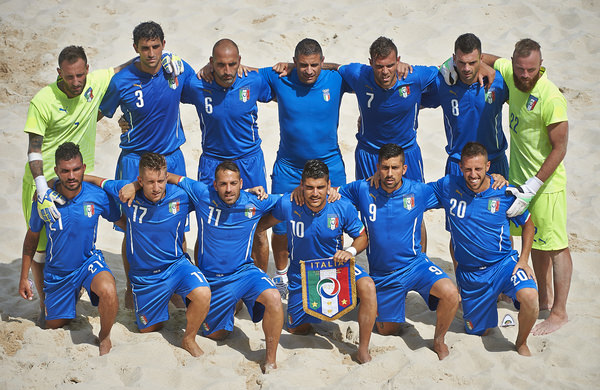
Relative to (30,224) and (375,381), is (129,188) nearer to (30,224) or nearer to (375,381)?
(30,224)

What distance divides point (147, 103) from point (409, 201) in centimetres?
255

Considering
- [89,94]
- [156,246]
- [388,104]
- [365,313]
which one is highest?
[388,104]

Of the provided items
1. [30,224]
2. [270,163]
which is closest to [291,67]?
[270,163]

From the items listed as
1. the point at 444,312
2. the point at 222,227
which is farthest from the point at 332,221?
the point at 444,312

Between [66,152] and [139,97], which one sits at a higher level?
[139,97]

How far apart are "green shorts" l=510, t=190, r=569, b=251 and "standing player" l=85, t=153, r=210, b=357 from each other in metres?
3.02

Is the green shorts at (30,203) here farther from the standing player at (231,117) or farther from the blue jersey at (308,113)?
the blue jersey at (308,113)

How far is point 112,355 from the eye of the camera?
6.35 meters

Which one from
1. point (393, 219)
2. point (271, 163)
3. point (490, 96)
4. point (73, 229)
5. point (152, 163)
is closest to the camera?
point (152, 163)

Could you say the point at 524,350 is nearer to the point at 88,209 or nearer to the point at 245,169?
the point at 245,169

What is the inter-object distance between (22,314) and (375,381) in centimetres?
318

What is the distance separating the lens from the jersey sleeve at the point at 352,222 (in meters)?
6.76

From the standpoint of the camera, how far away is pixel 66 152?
6496mm

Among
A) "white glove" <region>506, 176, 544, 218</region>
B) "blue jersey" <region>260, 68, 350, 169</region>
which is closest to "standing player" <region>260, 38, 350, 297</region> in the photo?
"blue jersey" <region>260, 68, 350, 169</region>
